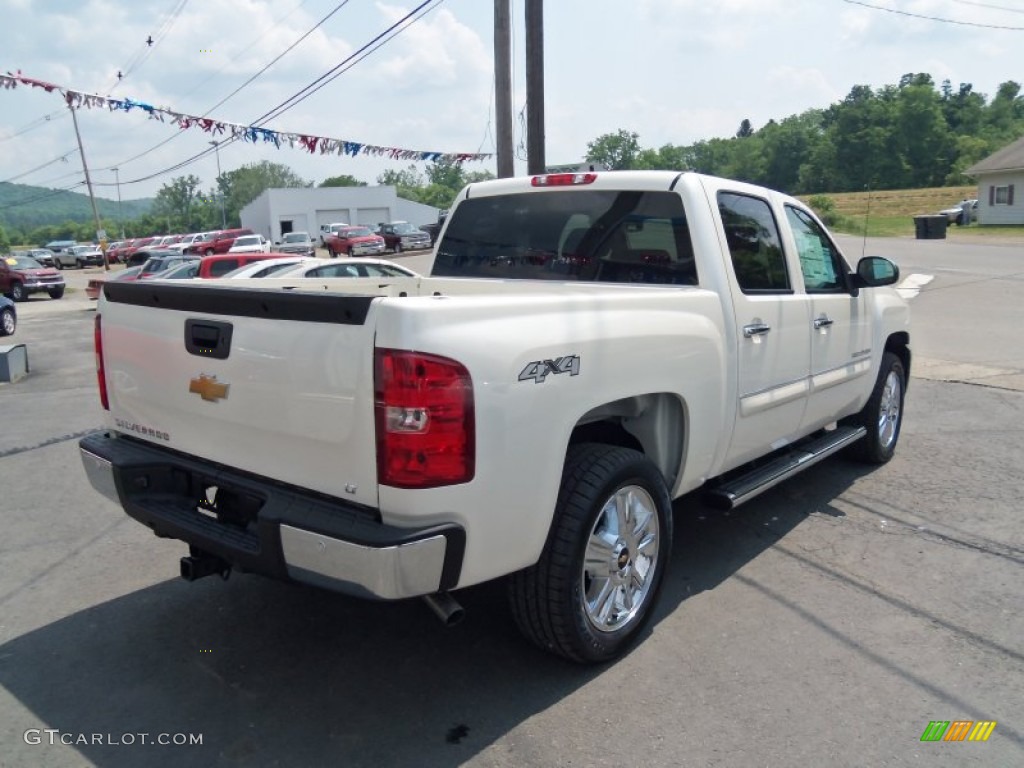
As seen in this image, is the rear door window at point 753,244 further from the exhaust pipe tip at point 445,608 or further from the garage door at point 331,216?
the garage door at point 331,216

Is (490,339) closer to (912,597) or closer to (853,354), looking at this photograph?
(912,597)

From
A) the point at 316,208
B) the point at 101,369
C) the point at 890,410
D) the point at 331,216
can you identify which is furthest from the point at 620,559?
the point at 331,216

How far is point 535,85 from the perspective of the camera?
456 inches

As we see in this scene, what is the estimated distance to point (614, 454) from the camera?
333 centimetres

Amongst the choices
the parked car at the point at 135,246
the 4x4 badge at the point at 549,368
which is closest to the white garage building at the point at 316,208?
the parked car at the point at 135,246

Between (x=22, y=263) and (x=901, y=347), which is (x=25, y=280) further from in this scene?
(x=901, y=347)

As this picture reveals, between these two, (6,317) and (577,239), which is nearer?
(577,239)

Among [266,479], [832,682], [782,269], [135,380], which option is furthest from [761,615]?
[135,380]

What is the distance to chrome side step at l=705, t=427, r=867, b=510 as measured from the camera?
13.4 ft

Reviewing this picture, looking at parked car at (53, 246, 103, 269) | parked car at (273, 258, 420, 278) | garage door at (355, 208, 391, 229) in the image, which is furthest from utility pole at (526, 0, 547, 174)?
garage door at (355, 208, 391, 229)

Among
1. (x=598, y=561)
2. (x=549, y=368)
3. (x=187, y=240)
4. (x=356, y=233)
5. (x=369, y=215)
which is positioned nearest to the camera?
(x=549, y=368)

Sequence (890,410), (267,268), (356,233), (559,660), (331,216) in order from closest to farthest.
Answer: (559,660) < (890,410) < (267,268) < (356,233) < (331,216)

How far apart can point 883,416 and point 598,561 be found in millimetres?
3773

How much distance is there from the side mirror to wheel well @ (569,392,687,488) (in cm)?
226
